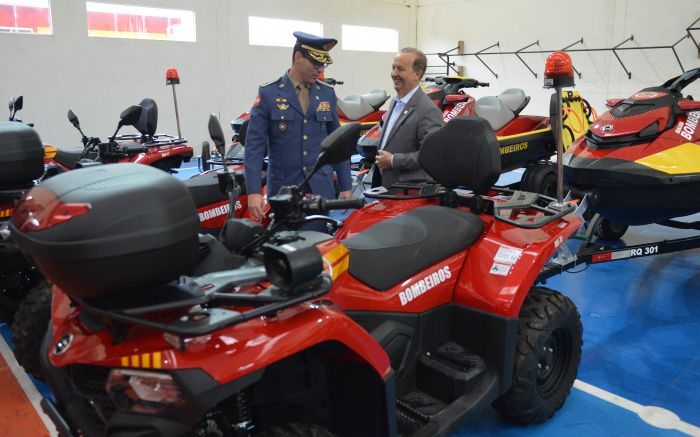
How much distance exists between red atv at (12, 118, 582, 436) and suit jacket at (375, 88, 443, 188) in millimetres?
820

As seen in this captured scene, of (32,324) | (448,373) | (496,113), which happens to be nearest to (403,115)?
(448,373)

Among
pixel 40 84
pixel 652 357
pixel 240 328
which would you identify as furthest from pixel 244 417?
pixel 40 84

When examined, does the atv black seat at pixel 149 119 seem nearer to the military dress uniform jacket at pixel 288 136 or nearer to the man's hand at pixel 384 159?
the military dress uniform jacket at pixel 288 136

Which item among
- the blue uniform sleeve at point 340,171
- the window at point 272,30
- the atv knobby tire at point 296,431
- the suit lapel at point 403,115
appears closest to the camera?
the atv knobby tire at point 296,431

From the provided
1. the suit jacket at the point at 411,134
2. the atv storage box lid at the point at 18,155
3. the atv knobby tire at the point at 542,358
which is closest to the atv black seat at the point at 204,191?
the atv storage box lid at the point at 18,155

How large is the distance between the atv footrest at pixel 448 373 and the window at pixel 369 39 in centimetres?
1190

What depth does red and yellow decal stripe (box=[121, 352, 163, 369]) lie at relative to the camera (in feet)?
3.85

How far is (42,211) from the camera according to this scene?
118 cm

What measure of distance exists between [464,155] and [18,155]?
7.07 feet

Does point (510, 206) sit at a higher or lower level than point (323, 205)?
lower

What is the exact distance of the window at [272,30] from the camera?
11883 millimetres

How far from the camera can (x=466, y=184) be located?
8.10ft

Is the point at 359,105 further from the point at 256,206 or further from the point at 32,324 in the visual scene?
the point at 32,324

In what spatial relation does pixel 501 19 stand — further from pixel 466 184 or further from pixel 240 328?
pixel 240 328
